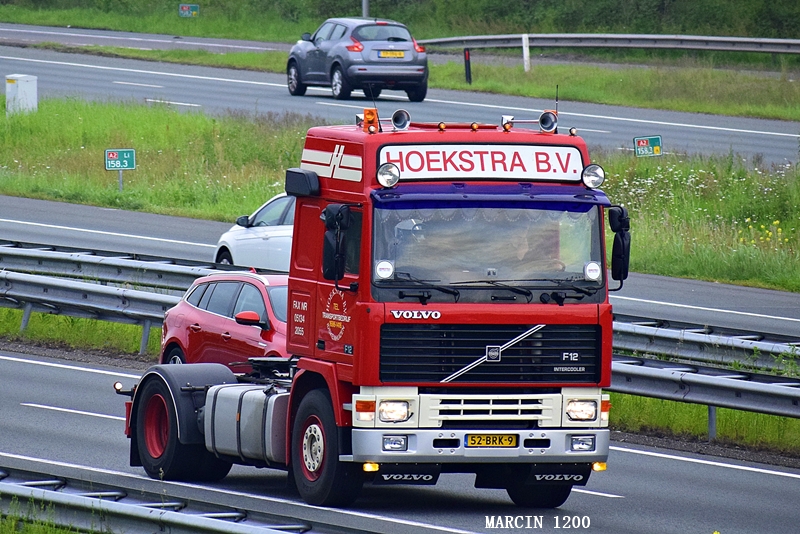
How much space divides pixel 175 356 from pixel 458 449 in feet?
17.9

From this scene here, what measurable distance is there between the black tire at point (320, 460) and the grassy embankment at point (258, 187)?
521cm

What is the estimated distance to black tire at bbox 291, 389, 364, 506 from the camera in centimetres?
1036

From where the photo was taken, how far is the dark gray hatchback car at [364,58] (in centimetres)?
3784

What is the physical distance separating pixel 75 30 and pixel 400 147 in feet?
166

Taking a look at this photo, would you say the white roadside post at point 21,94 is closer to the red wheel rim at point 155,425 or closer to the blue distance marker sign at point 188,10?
the blue distance marker sign at point 188,10

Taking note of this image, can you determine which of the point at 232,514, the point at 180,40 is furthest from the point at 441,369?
the point at 180,40

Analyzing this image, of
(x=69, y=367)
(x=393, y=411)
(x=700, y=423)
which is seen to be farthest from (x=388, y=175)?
(x=69, y=367)

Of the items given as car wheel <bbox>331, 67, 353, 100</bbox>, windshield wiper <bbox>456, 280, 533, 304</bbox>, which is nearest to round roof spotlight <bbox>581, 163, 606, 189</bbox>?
windshield wiper <bbox>456, 280, 533, 304</bbox>

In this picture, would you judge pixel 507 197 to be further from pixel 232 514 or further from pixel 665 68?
pixel 665 68

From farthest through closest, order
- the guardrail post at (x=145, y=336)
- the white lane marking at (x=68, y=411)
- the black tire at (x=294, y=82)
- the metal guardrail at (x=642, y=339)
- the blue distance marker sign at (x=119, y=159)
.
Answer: the black tire at (x=294, y=82) < the blue distance marker sign at (x=119, y=159) < the guardrail post at (x=145, y=336) < the white lane marking at (x=68, y=411) < the metal guardrail at (x=642, y=339)

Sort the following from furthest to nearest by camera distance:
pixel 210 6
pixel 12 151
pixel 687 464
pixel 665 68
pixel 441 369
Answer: pixel 210 6 → pixel 665 68 → pixel 12 151 → pixel 687 464 → pixel 441 369

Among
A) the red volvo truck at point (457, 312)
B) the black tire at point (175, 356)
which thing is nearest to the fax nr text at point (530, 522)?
the red volvo truck at point (457, 312)

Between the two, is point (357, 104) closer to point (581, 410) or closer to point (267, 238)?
point (267, 238)

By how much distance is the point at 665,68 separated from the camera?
44281 mm
